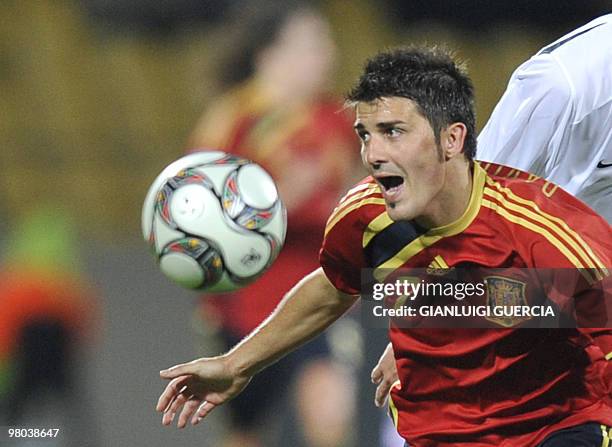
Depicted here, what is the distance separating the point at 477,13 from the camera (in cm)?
665

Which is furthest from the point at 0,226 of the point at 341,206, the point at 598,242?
the point at 598,242

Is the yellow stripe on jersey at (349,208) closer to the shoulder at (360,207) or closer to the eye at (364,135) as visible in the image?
the shoulder at (360,207)

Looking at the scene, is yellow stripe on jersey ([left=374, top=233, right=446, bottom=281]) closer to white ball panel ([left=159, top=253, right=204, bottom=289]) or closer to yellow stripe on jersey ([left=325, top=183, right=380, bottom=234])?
yellow stripe on jersey ([left=325, top=183, right=380, bottom=234])

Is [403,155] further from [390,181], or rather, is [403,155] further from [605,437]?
[605,437]

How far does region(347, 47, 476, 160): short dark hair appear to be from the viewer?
113 inches

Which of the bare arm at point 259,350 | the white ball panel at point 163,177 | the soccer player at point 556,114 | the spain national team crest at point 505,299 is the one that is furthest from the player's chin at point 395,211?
the white ball panel at point 163,177

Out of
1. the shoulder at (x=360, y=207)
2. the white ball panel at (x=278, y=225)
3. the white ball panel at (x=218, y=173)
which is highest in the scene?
the white ball panel at (x=218, y=173)

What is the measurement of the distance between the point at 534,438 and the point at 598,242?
0.46 meters

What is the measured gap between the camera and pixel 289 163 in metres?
5.23

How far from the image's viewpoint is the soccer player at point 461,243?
9.24 feet

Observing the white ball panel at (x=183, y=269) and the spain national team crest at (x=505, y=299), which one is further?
the white ball panel at (x=183, y=269)

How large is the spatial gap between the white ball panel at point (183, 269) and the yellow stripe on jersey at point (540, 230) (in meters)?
1.05

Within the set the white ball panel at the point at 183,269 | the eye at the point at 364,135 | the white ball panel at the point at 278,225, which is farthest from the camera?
the white ball panel at the point at 278,225

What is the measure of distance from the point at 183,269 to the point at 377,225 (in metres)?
0.83
